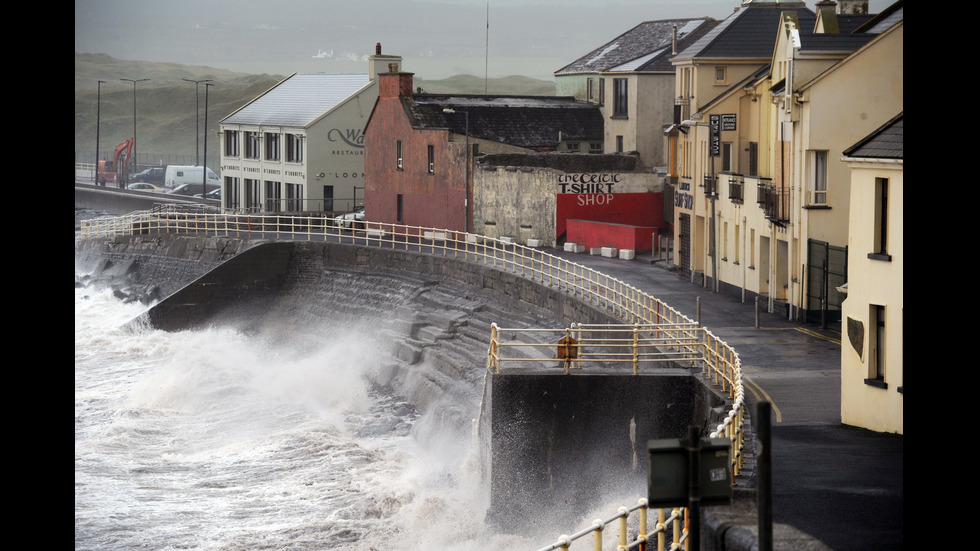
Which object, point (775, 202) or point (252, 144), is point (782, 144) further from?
point (252, 144)

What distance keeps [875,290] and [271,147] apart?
160 feet

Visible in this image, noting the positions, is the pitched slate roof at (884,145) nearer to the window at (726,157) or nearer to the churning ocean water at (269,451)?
the churning ocean water at (269,451)

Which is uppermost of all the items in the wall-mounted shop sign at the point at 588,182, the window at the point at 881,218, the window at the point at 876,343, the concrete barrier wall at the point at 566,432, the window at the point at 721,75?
the window at the point at 721,75

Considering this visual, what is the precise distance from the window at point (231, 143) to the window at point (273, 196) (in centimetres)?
462

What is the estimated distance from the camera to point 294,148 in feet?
199

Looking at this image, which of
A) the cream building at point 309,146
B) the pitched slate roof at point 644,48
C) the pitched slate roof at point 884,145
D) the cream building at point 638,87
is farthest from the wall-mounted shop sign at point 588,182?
the pitched slate roof at point 884,145

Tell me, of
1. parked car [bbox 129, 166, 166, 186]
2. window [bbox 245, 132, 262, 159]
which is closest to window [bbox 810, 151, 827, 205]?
window [bbox 245, 132, 262, 159]

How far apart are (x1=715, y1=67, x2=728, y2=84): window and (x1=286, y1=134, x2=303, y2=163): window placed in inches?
1063

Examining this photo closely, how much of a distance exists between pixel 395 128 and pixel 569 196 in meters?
10.4

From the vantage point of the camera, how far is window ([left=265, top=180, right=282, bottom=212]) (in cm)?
6194

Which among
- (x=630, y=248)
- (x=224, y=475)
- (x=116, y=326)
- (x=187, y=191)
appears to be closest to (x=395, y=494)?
(x=224, y=475)

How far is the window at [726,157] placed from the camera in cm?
3719

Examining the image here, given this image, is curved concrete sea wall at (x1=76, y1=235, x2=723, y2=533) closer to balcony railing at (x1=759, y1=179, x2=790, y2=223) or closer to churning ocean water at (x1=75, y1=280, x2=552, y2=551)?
churning ocean water at (x1=75, y1=280, x2=552, y2=551)

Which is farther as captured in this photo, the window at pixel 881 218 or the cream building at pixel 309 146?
the cream building at pixel 309 146
